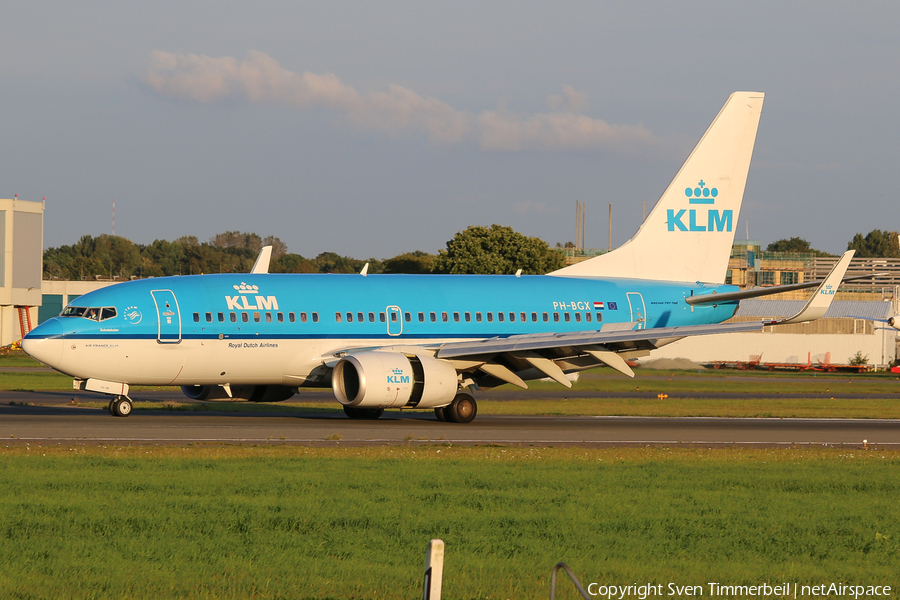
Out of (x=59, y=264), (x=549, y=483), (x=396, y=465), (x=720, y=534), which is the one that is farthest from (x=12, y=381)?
(x=59, y=264)

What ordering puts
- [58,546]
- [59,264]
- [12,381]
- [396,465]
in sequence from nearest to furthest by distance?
[58,546]
[396,465]
[12,381]
[59,264]

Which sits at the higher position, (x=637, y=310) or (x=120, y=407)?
(x=637, y=310)

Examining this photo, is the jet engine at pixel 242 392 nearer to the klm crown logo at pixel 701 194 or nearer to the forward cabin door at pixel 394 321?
the forward cabin door at pixel 394 321

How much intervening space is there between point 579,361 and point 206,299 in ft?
39.1

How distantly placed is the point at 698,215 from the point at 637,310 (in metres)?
5.30

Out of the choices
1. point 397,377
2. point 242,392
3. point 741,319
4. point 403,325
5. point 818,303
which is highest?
point 741,319

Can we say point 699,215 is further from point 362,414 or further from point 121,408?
point 121,408

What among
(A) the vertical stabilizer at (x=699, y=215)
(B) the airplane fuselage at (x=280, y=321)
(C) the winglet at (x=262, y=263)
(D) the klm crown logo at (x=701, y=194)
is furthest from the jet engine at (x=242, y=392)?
(D) the klm crown logo at (x=701, y=194)

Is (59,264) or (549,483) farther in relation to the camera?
(59,264)

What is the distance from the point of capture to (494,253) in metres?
113

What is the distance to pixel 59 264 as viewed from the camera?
542ft

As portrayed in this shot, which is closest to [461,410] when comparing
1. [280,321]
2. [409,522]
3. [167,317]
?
[280,321]

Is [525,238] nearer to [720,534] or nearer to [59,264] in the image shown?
[59,264]

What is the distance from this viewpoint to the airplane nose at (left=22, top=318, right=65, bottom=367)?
Result: 1141 inches
